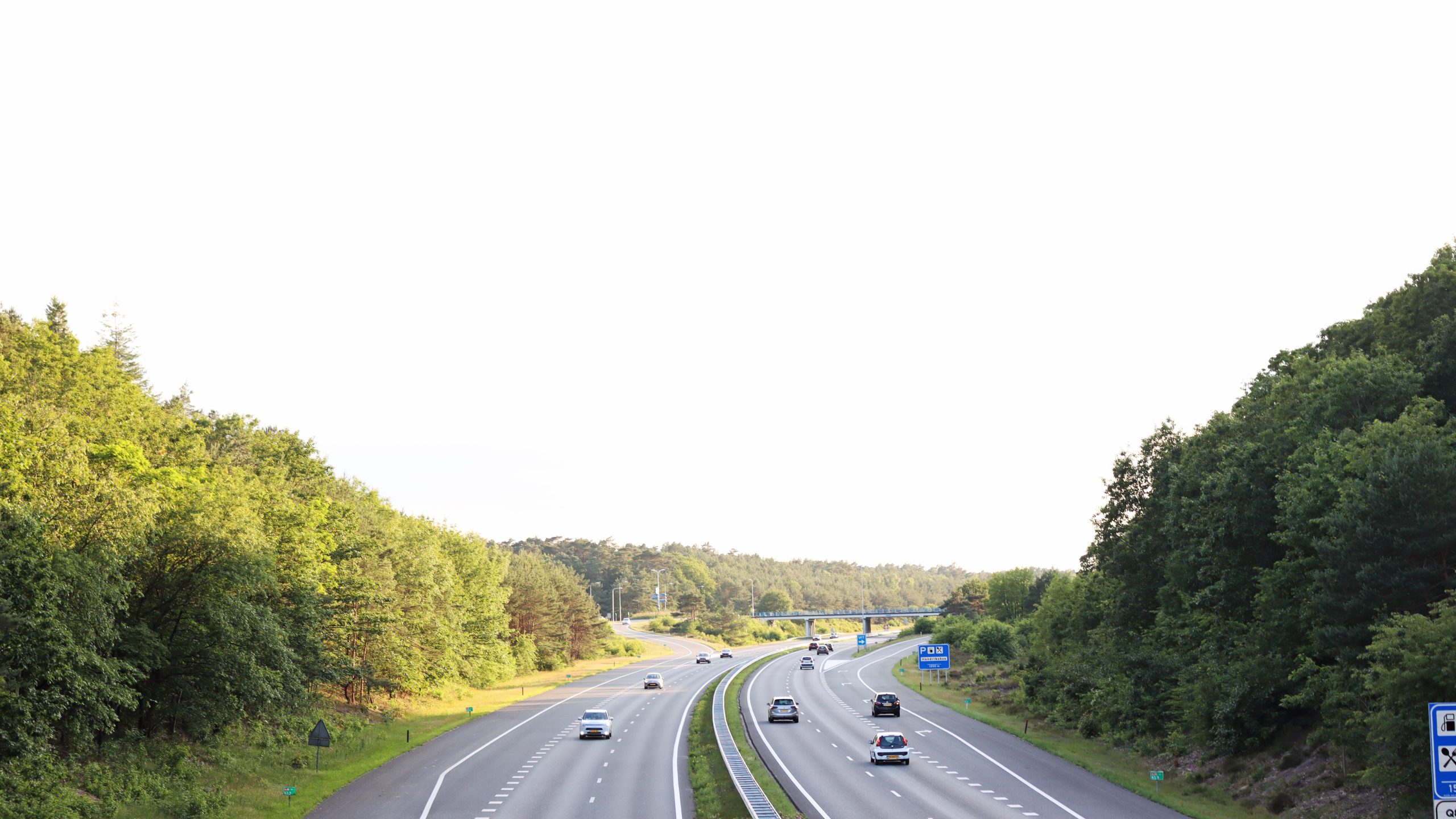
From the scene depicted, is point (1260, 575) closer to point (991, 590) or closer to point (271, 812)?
point (271, 812)

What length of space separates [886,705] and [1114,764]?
2292 cm

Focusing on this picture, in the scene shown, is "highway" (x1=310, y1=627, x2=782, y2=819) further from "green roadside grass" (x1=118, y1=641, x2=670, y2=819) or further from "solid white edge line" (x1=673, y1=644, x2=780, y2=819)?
"green roadside grass" (x1=118, y1=641, x2=670, y2=819)

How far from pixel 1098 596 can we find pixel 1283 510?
102 feet

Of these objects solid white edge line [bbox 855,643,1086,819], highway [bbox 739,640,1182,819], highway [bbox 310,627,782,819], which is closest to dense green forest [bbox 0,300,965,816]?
highway [bbox 310,627,782,819]

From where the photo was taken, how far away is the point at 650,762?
46969 mm

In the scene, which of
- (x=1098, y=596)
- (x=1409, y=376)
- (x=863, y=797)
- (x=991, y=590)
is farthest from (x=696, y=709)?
(x=991, y=590)

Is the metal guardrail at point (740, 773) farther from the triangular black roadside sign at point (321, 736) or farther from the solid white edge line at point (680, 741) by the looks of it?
the triangular black roadside sign at point (321, 736)

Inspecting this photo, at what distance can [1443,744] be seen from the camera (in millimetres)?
13953

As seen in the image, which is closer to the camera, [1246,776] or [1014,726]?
[1246,776]

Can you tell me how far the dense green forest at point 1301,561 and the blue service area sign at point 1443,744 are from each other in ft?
42.6

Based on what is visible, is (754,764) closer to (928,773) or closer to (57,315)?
(928,773)

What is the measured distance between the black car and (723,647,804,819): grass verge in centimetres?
896

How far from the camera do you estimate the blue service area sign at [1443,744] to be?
1378 centimetres

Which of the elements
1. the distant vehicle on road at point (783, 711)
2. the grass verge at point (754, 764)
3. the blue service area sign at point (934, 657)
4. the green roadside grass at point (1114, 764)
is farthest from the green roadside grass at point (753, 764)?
the blue service area sign at point (934, 657)
